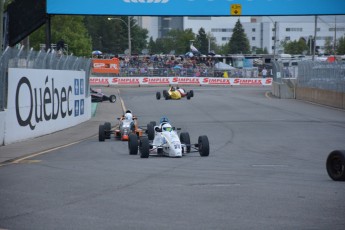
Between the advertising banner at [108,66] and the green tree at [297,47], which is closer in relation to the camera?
the advertising banner at [108,66]

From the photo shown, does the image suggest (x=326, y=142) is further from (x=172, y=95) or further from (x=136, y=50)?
(x=136, y=50)

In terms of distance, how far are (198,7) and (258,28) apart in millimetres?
125562

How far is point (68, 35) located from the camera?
66.7 m

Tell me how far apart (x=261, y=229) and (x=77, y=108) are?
23245 mm

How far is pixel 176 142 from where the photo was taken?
1728 cm

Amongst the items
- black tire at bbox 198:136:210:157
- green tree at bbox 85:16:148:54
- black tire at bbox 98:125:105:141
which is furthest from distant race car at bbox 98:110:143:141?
green tree at bbox 85:16:148:54

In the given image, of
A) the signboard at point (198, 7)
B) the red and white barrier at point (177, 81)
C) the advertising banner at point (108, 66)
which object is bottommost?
the red and white barrier at point (177, 81)

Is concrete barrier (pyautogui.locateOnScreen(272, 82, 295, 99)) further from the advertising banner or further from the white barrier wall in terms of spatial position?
the white barrier wall

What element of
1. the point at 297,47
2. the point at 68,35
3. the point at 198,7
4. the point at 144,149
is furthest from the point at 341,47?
the point at 144,149

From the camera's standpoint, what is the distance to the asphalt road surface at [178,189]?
8.79 meters

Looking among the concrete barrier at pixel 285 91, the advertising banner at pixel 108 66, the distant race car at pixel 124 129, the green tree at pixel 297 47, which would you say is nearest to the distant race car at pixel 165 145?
the distant race car at pixel 124 129

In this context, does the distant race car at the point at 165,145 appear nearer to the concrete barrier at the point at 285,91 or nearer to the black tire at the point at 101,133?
the black tire at the point at 101,133

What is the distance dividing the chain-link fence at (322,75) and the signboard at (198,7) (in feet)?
40.5

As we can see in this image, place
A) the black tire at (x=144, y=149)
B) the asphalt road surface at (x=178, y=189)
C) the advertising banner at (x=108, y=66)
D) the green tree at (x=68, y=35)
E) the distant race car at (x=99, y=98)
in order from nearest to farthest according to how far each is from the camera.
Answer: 1. the asphalt road surface at (x=178, y=189)
2. the black tire at (x=144, y=149)
3. the distant race car at (x=99, y=98)
4. the green tree at (x=68, y=35)
5. the advertising banner at (x=108, y=66)
